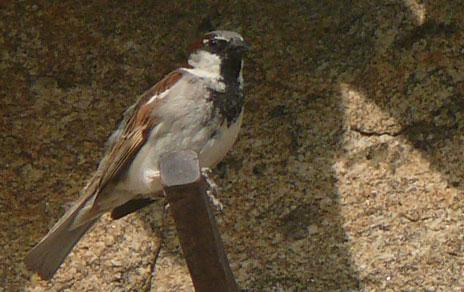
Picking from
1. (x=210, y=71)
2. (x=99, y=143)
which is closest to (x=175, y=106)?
(x=210, y=71)

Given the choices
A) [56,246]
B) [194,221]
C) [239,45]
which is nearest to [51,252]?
[56,246]

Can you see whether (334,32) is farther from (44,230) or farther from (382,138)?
(44,230)

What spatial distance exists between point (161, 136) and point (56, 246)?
0.30 m

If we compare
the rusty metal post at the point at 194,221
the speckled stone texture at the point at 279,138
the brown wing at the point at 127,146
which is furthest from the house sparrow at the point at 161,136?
the rusty metal post at the point at 194,221

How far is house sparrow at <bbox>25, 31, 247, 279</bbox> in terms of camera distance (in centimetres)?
283

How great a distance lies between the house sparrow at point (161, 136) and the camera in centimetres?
283

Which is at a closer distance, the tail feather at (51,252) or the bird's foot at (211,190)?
the bird's foot at (211,190)

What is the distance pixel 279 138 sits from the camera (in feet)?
10.7

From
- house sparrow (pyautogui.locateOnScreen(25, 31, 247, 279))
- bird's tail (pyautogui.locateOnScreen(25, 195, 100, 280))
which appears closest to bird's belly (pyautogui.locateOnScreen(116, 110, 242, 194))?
house sparrow (pyautogui.locateOnScreen(25, 31, 247, 279))

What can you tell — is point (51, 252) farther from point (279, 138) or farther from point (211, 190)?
point (279, 138)

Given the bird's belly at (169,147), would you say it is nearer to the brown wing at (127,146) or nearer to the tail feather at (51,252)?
the brown wing at (127,146)

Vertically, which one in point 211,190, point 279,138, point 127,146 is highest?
point 127,146

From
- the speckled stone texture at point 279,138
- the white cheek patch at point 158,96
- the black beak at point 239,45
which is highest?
the black beak at point 239,45

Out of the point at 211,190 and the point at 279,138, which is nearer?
the point at 211,190
